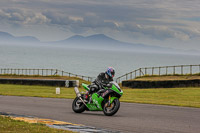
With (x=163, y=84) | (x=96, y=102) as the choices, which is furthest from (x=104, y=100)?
(x=163, y=84)

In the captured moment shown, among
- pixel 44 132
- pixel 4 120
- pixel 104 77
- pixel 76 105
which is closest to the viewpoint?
pixel 44 132

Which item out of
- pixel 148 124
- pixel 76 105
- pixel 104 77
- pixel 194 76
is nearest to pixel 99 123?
pixel 148 124

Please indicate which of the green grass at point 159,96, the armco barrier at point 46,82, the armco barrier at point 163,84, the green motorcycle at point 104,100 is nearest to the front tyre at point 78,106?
the green motorcycle at point 104,100

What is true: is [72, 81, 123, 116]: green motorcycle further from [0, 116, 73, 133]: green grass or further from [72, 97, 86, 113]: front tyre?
[0, 116, 73, 133]: green grass

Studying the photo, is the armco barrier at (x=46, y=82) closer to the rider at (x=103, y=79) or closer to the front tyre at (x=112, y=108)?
the rider at (x=103, y=79)

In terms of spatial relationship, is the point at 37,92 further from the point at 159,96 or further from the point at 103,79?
the point at 103,79

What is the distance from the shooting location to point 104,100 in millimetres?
13789

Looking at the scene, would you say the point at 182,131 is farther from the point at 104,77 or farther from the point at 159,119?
the point at 104,77

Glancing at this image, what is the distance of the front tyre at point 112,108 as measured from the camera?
43.5ft

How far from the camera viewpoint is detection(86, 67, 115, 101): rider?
44.5ft

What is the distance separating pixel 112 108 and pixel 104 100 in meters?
0.45

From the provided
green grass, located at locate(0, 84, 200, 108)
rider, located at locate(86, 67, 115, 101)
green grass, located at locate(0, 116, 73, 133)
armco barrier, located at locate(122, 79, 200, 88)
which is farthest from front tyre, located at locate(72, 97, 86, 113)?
armco barrier, located at locate(122, 79, 200, 88)

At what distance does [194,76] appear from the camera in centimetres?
4259

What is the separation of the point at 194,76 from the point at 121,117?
101ft
